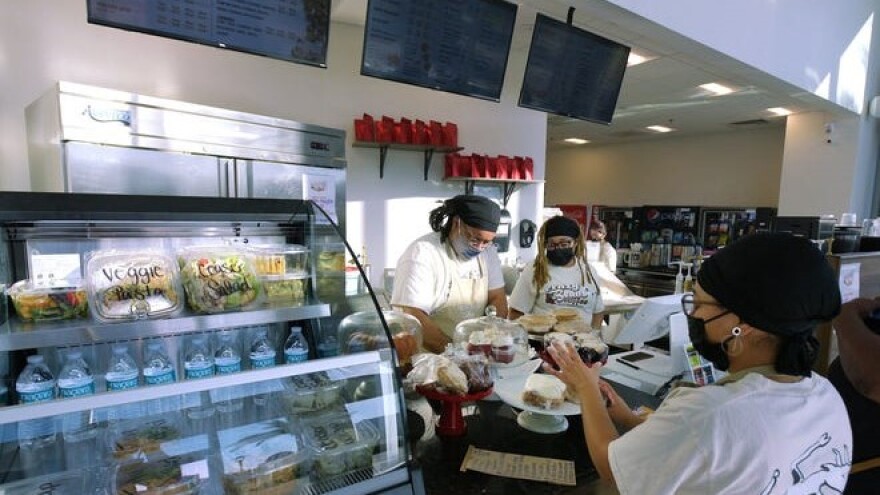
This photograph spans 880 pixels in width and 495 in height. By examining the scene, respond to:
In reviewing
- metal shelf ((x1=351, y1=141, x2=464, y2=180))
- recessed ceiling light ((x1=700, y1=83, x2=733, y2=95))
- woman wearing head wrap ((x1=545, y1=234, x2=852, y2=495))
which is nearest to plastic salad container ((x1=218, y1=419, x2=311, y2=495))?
woman wearing head wrap ((x1=545, y1=234, x2=852, y2=495))

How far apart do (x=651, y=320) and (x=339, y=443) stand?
1.49 m

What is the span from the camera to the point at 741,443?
Answer: 901 millimetres

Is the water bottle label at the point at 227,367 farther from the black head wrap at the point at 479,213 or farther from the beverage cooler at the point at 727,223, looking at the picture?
the beverage cooler at the point at 727,223

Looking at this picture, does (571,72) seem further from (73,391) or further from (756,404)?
(73,391)

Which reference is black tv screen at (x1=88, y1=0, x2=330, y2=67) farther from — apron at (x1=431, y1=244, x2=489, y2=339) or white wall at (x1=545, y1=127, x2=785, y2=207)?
white wall at (x1=545, y1=127, x2=785, y2=207)

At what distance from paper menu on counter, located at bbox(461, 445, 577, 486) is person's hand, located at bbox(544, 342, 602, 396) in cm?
20

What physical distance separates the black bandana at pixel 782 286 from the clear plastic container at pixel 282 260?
1115 mm

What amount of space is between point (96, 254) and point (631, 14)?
2775mm

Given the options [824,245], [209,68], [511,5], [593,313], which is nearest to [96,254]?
[511,5]

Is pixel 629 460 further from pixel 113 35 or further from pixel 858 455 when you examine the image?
pixel 113 35

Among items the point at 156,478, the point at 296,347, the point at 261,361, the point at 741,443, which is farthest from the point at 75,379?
the point at 741,443

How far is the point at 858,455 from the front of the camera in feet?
5.38

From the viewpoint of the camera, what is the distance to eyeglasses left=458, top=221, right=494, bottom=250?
7.27 feet

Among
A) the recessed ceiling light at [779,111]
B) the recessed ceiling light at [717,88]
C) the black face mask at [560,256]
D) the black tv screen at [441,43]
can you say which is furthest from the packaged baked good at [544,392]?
the recessed ceiling light at [779,111]
